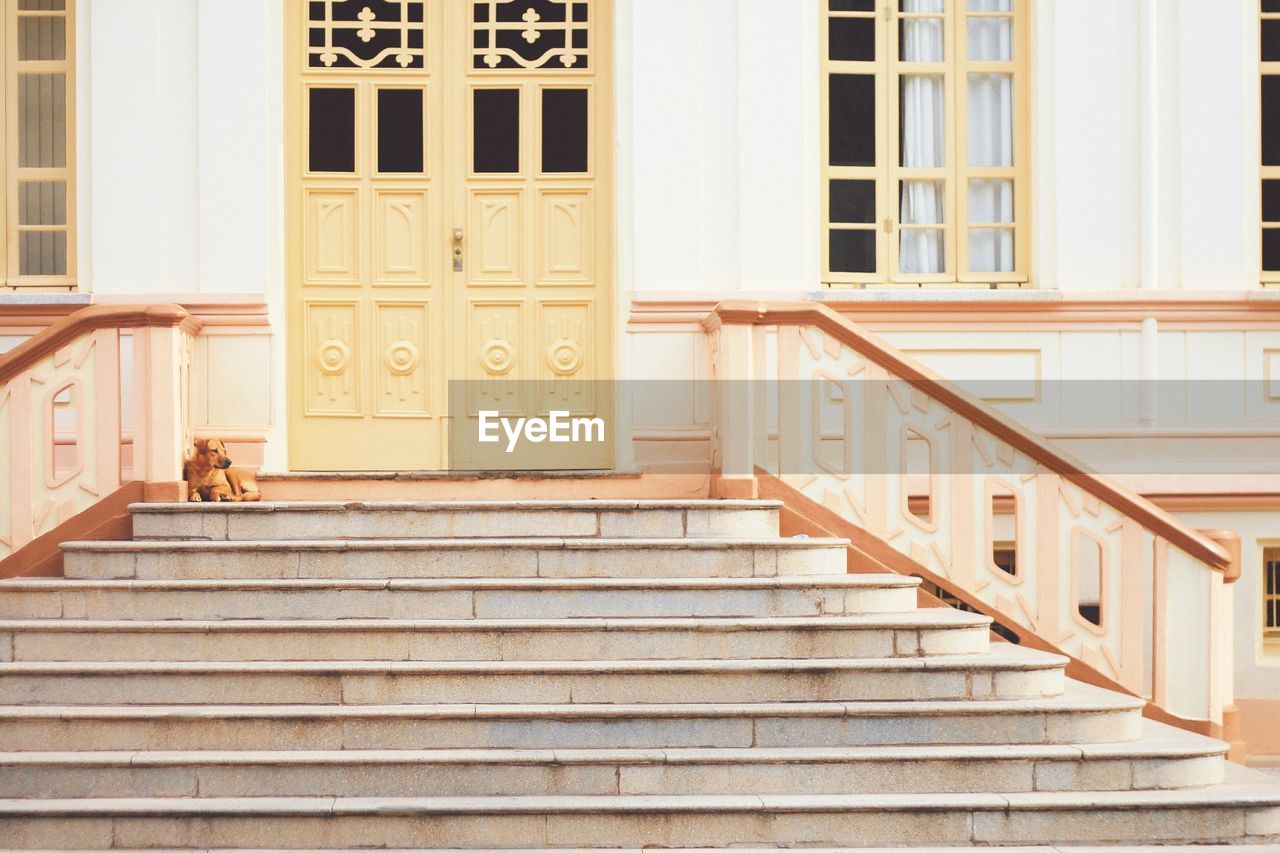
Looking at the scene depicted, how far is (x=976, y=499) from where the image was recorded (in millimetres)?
7184

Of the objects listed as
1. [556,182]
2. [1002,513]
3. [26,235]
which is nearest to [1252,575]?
[1002,513]

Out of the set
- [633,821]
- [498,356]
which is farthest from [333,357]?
[633,821]

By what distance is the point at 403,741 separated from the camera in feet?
19.9

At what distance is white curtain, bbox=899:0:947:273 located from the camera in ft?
Result: 29.7

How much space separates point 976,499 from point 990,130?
305 centimetres

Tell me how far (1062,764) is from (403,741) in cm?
287

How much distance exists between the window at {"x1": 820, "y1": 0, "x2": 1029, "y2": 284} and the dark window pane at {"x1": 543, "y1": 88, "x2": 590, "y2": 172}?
5.17 feet

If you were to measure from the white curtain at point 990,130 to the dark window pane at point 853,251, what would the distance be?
2.19 feet

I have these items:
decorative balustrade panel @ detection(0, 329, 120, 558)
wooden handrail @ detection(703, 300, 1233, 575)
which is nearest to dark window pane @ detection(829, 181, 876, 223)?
wooden handrail @ detection(703, 300, 1233, 575)

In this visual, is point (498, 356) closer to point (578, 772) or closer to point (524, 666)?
point (524, 666)

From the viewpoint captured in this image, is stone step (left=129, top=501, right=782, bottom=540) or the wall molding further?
the wall molding

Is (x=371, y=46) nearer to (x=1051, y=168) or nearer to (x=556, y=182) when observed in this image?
(x=556, y=182)

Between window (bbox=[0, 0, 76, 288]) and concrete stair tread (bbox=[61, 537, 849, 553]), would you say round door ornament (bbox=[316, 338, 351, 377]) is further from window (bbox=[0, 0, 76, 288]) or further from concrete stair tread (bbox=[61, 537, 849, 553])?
concrete stair tread (bbox=[61, 537, 849, 553])

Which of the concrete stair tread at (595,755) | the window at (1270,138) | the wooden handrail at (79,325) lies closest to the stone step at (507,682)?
the concrete stair tread at (595,755)
